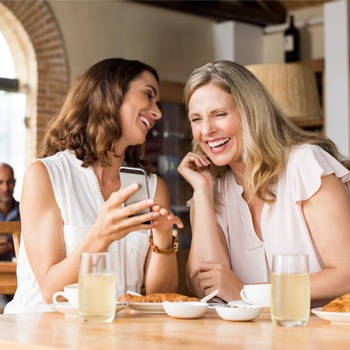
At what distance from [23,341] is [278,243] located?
4.15ft

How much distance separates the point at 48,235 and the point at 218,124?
67 cm

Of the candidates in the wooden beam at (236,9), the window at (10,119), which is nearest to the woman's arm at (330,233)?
the window at (10,119)

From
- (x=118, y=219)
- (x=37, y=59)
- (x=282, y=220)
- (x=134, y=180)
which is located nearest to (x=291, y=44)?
(x=37, y=59)

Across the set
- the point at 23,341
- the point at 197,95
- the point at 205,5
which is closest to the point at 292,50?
the point at 205,5

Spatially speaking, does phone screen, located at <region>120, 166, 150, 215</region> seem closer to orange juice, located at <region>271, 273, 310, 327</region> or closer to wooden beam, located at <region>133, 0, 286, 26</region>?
orange juice, located at <region>271, 273, 310, 327</region>

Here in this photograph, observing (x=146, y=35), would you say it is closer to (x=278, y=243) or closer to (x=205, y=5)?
(x=205, y=5)

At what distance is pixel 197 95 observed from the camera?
2.62 meters

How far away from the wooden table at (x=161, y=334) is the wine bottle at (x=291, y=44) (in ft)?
21.1

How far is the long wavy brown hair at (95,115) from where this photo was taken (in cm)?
259

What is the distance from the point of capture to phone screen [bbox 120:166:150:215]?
1.98 metres

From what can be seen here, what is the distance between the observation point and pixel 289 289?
1.55 metres

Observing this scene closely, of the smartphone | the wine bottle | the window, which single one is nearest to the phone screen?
the smartphone

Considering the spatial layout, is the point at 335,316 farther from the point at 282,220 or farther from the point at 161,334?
the point at 282,220

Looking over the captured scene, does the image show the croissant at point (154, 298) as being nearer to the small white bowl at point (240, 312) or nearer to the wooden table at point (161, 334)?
the wooden table at point (161, 334)
